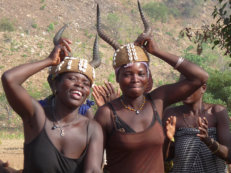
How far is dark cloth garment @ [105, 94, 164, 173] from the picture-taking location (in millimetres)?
3223

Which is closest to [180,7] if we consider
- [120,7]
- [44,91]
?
[120,7]

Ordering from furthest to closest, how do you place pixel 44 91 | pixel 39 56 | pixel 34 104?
pixel 39 56 < pixel 44 91 < pixel 34 104

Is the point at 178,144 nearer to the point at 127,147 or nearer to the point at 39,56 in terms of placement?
the point at 127,147

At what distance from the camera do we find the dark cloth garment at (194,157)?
3.99 metres

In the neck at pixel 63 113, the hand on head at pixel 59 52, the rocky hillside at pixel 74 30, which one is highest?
the hand on head at pixel 59 52

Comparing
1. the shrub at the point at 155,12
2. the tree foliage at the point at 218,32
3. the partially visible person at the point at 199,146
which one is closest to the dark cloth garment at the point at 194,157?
the partially visible person at the point at 199,146

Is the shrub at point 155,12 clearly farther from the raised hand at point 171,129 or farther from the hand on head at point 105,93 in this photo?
the raised hand at point 171,129

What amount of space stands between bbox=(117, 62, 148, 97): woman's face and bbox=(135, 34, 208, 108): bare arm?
0.67 ft

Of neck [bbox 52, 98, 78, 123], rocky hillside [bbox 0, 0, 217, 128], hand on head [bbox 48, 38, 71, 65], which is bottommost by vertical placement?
rocky hillside [bbox 0, 0, 217, 128]

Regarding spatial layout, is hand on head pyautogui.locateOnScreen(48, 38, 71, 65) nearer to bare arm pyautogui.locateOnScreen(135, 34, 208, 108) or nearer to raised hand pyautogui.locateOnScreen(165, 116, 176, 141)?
bare arm pyautogui.locateOnScreen(135, 34, 208, 108)

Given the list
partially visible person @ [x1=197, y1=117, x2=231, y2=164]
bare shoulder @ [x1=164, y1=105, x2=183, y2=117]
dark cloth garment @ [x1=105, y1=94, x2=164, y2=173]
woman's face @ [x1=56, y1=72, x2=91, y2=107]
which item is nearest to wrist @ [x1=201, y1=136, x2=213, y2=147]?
partially visible person @ [x1=197, y1=117, x2=231, y2=164]

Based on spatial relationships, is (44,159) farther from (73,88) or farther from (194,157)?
(194,157)

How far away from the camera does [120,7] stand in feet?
209

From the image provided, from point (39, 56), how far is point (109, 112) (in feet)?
138
